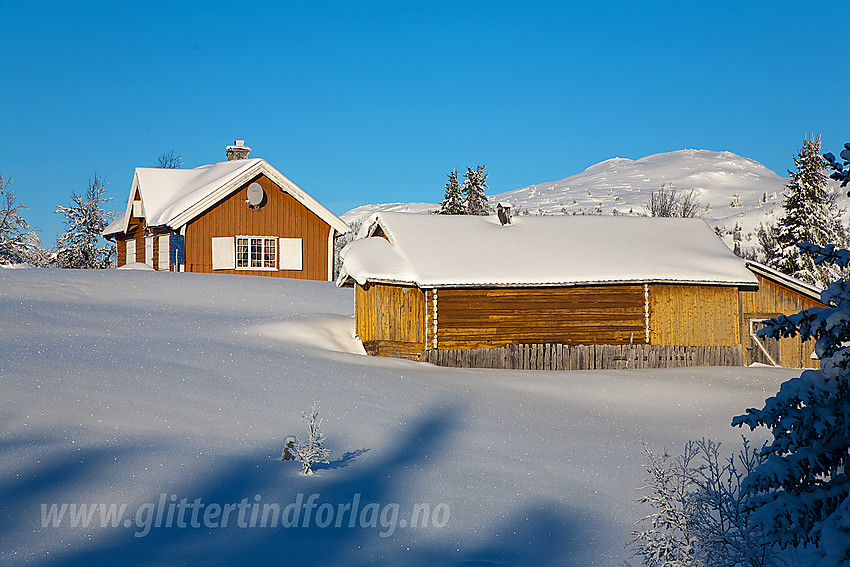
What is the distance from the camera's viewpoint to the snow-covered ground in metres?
7.63

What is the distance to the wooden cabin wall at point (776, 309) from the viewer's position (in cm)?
2359

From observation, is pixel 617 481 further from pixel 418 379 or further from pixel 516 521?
pixel 418 379

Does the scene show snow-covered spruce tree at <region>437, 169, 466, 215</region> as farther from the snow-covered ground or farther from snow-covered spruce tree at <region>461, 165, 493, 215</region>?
the snow-covered ground

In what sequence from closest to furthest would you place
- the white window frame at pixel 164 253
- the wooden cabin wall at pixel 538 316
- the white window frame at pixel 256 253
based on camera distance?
1. the wooden cabin wall at pixel 538 316
2. the white window frame at pixel 164 253
3. the white window frame at pixel 256 253

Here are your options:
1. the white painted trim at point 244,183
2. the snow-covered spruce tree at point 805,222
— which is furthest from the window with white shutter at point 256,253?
the snow-covered spruce tree at point 805,222

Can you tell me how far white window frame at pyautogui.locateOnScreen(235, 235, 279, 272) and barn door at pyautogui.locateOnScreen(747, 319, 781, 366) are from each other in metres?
20.1

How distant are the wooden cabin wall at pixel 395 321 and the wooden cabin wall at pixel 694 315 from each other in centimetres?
756

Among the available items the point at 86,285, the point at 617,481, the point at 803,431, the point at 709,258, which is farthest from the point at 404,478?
the point at 86,285

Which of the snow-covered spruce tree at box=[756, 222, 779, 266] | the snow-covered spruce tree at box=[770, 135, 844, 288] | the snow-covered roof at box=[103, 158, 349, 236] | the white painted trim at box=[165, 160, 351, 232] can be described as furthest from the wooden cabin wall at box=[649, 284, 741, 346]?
the snow-covered roof at box=[103, 158, 349, 236]

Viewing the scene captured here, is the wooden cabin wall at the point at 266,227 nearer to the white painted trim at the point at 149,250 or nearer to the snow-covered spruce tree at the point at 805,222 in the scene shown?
the white painted trim at the point at 149,250

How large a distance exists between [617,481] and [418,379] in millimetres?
7174

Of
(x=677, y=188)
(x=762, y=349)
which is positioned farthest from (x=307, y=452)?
(x=677, y=188)

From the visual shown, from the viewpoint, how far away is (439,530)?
8.24m

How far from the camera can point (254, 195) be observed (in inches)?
1250
